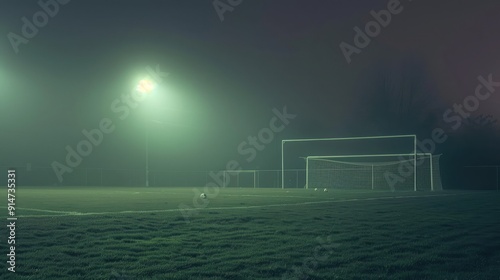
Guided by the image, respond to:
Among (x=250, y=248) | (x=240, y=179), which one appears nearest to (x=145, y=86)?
(x=240, y=179)

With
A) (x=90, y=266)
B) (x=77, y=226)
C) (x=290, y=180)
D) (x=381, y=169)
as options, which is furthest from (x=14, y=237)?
(x=290, y=180)

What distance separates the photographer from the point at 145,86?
33.7 meters

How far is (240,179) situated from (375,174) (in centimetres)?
1483

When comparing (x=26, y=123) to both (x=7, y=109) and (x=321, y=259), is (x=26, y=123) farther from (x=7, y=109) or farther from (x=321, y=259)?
(x=321, y=259)

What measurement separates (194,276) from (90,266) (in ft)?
4.26

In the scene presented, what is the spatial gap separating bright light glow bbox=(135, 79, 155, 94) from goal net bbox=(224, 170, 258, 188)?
15291 millimetres

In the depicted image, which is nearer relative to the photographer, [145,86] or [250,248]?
[250,248]

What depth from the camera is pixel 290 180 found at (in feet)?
148

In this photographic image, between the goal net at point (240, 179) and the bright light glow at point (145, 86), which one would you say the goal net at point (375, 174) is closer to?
the goal net at point (240, 179)

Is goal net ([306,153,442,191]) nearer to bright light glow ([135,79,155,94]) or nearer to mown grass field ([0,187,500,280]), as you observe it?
bright light glow ([135,79,155,94])

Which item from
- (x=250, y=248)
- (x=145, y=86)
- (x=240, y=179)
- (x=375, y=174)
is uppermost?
(x=145, y=86)

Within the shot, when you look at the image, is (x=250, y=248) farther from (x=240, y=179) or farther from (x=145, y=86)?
(x=240, y=179)

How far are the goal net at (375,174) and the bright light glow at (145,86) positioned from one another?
12.9m

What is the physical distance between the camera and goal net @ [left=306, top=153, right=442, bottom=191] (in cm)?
3541
